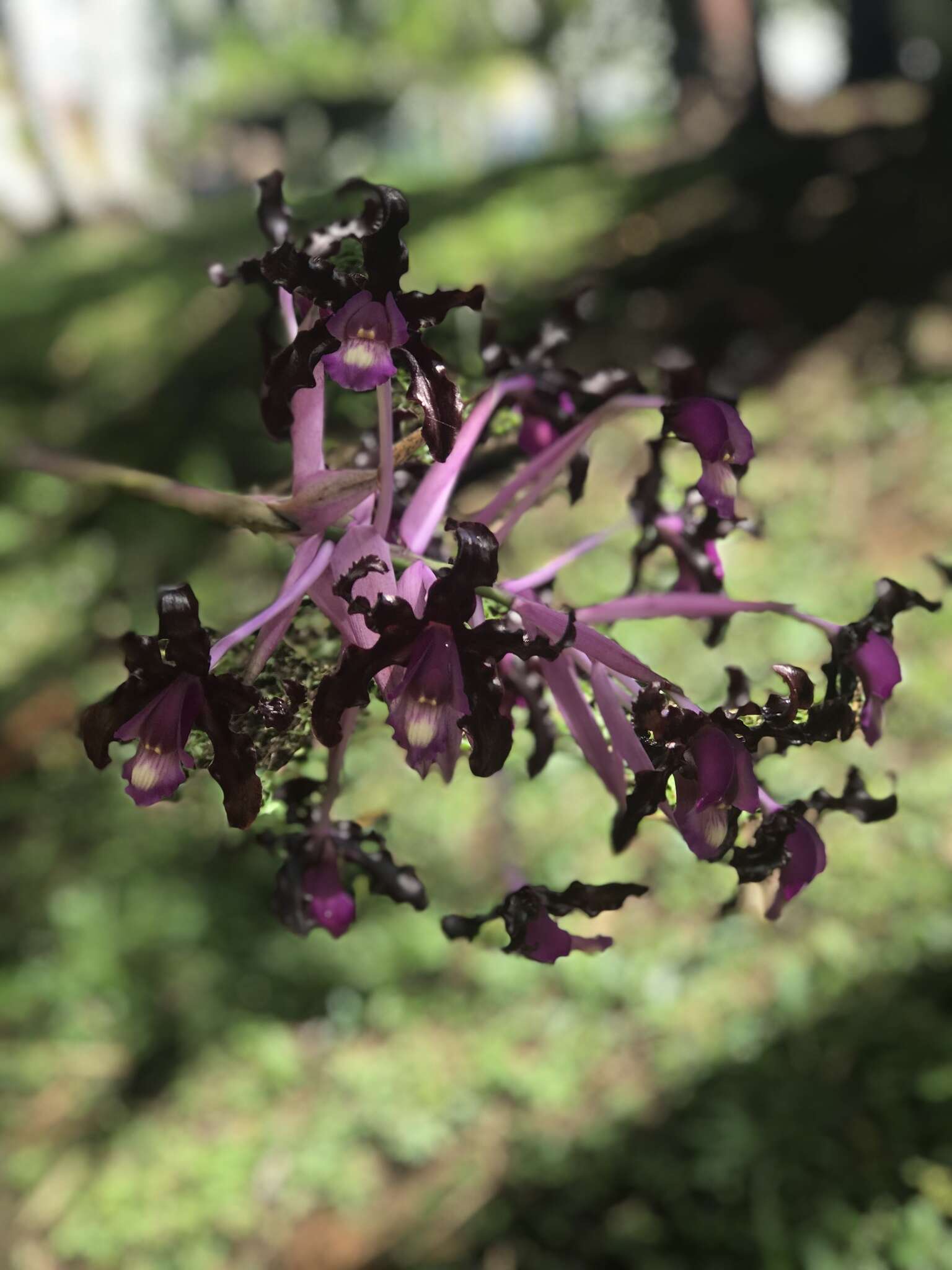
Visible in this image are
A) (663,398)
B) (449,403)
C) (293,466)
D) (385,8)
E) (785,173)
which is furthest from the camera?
(385,8)

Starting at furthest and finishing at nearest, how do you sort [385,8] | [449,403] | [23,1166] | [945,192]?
[385,8] < [945,192] < [23,1166] < [449,403]

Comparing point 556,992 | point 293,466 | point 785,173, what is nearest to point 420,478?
point 293,466

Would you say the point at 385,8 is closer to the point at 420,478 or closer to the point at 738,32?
the point at 738,32

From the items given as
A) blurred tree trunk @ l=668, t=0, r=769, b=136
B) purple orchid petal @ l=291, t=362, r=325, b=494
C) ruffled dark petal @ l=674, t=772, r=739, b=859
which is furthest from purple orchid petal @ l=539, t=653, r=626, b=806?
blurred tree trunk @ l=668, t=0, r=769, b=136

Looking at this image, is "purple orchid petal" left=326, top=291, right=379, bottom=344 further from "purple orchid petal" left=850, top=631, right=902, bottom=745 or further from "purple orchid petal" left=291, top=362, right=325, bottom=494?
"purple orchid petal" left=850, top=631, right=902, bottom=745

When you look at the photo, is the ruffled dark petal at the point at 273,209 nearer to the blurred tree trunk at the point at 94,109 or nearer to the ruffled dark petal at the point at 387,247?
the ruffled dark petal at the point at 387,247

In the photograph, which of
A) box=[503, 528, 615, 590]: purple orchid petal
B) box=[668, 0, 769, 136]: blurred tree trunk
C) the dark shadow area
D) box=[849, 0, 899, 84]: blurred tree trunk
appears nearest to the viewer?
box=[503, 528, 615, 590]: purple orchid petal
